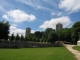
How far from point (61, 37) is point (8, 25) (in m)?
46.8

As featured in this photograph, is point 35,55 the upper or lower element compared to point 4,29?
lower

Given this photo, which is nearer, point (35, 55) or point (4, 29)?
point (35, 55)

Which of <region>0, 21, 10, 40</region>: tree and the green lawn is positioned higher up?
<region>0, 21, 10, 40</region>: tree

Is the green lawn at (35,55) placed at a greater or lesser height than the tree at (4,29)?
lesser

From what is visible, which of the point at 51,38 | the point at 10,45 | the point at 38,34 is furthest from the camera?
the point at 38,34

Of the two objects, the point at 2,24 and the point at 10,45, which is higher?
the point at 2,24

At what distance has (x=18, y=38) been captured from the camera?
75500 millimetres

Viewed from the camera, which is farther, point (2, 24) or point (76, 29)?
point (76, 29)

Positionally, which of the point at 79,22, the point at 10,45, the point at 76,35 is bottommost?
the point at 10,45

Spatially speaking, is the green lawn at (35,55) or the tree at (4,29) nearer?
the green lawn at (35,55)

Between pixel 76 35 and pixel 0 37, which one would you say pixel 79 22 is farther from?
pixel 0 37

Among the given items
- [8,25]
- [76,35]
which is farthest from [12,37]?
[76,35]

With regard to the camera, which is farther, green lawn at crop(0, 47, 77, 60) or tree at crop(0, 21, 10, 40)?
tree at crop(0, 21, 10, 40)

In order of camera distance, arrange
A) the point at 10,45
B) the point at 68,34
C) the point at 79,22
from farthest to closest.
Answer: the point at 68,34 < the point at 79,22 < the point at 10,45
